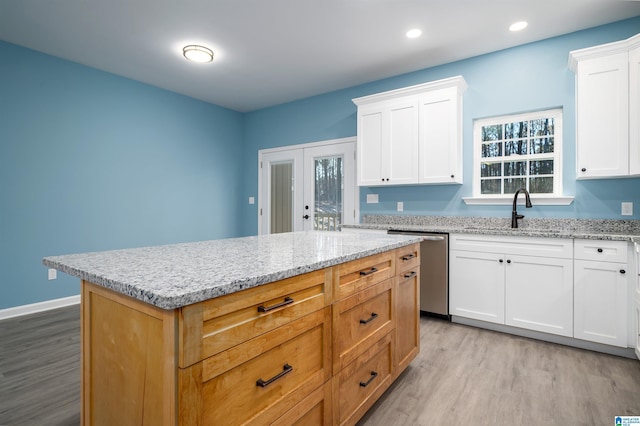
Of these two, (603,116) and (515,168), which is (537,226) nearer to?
(515,168)

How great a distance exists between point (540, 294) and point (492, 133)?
1.78 m

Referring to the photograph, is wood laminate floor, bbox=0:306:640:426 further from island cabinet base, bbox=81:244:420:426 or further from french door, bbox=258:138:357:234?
french door, bbox=258:138:357:234

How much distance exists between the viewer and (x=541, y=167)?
333cm

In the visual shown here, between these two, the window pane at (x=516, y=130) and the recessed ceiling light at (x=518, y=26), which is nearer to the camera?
the recessed ceiling light at (x=518, y=26)

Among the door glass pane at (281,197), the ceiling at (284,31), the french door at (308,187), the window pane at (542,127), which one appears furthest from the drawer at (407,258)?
the door glass pane at (281,197)

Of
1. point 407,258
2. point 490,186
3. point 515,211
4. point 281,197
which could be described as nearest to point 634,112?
point 515,211

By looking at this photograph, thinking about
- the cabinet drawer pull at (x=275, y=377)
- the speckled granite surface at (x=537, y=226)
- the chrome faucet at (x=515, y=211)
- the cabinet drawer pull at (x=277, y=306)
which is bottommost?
the cabinet drawer pull at (x=275, y=377)

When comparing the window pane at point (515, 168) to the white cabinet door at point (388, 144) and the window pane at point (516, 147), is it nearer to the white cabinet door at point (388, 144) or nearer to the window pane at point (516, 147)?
the window pane at point (516, 147)

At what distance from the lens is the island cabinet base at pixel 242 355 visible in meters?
0.85

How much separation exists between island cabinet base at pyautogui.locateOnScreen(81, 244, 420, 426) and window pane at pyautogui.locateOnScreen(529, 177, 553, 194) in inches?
100

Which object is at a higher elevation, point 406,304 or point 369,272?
point 369,272

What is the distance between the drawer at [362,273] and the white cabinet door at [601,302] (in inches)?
69.6

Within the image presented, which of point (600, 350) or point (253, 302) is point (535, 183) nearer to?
point (600, 350)

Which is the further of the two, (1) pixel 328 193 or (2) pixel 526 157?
(1) pixel 328 193
